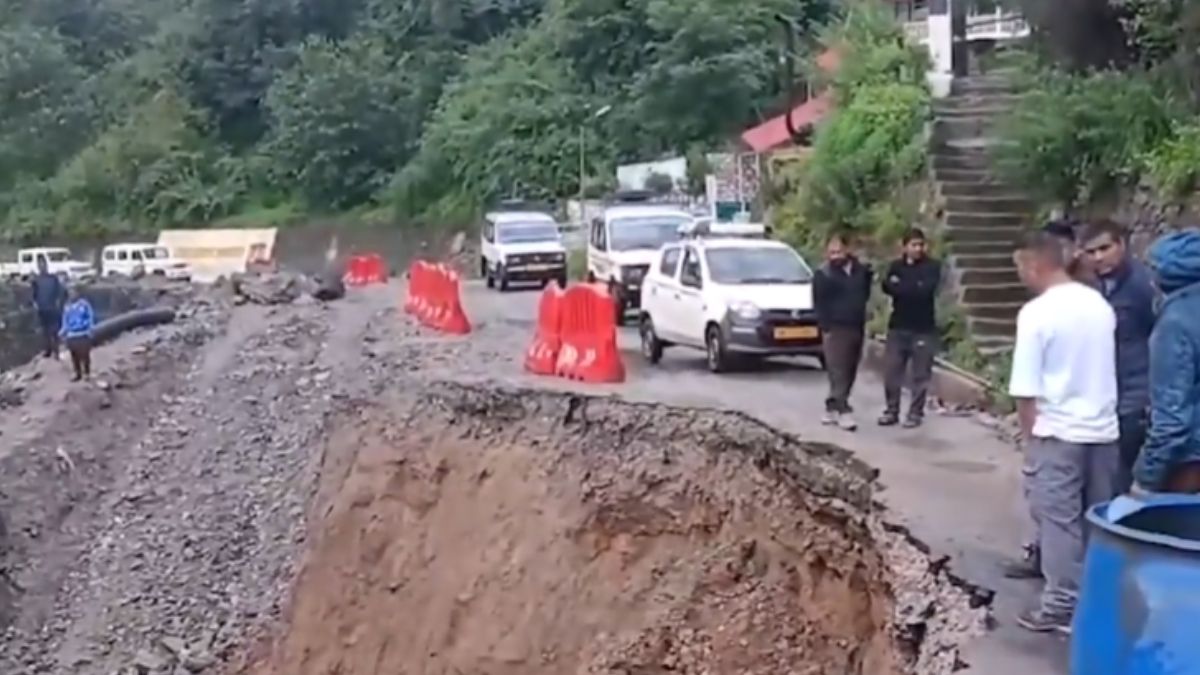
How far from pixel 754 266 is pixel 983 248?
2629 millimetres

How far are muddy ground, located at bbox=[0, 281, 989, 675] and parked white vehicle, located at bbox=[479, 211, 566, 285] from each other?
10.7 meters

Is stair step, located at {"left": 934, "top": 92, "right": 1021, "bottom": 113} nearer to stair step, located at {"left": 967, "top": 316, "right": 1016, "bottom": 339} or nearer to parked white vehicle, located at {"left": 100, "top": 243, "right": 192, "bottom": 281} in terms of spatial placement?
stair step, located at {"left": 967, "top": 316, "right": 1016, "bottom": 339}

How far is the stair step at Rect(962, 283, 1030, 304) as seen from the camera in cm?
1936

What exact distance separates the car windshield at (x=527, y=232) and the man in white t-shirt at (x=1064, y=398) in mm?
30573

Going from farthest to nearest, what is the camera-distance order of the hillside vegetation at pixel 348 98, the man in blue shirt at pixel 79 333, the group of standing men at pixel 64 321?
the hillside vegetation at pixel 348 98, the group of standing men at pixel 64 321, the man in blue shirt at pixel 79 333

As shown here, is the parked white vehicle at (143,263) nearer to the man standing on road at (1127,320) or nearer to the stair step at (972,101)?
the stair step at (972,101)

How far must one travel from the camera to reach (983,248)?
20234 millimetres

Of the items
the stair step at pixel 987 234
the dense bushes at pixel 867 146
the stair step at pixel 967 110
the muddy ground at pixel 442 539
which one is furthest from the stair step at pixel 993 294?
the muddy ground at pixel 442 539

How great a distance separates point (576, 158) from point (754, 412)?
43.0 m

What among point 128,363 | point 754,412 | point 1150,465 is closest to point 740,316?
point 754,412

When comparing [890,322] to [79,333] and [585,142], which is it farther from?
[585,142]

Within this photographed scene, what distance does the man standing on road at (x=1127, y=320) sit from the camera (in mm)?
8359

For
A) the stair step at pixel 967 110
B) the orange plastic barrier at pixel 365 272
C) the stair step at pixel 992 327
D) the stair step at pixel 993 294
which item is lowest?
the orange plastic barrier at pixel 365 272

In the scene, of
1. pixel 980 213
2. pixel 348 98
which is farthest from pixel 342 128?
pixel 980 213
